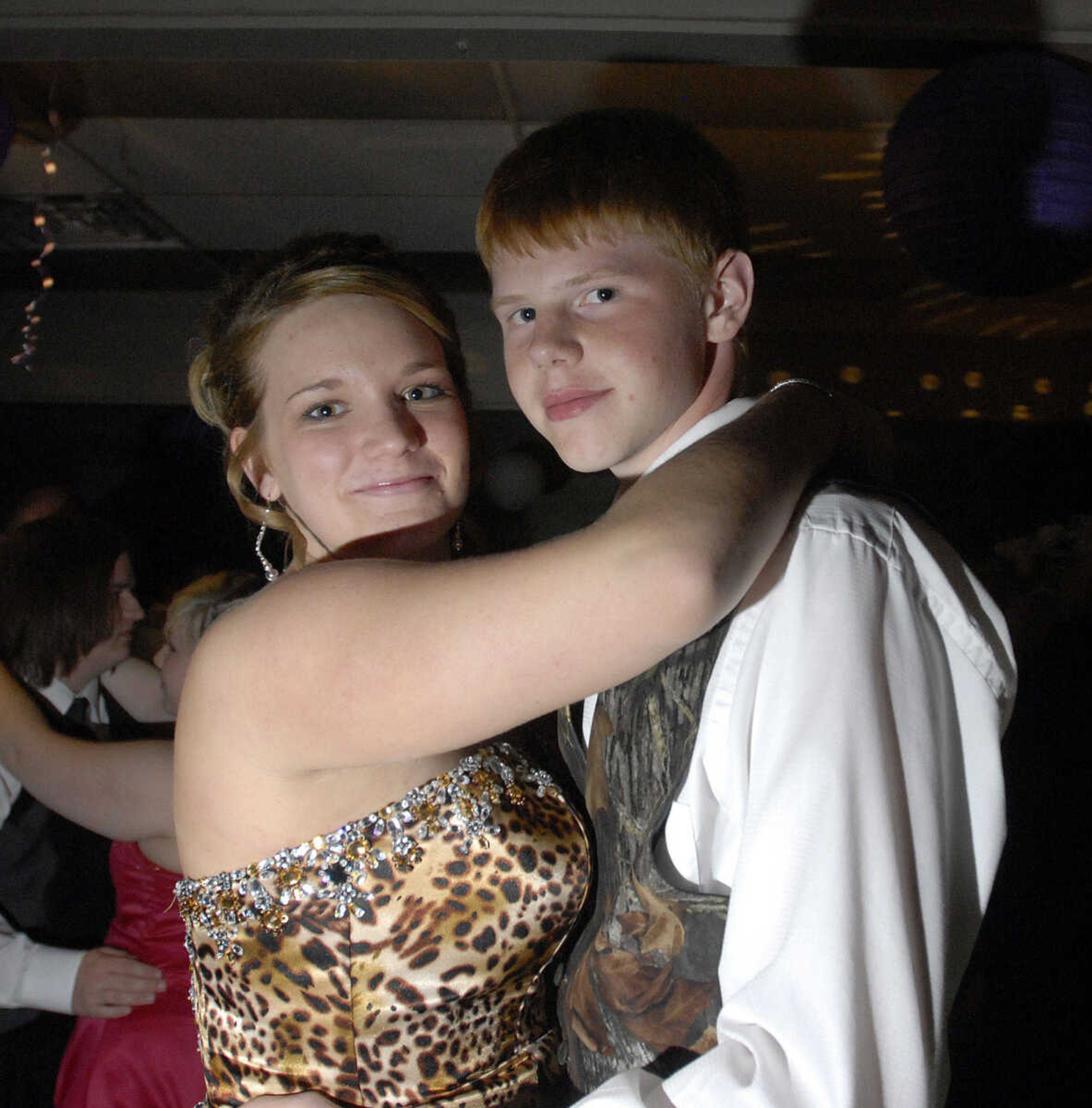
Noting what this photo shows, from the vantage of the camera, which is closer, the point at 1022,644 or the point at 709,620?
the point at 709,620

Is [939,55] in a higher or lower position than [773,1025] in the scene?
higher

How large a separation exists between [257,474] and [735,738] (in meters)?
0.83

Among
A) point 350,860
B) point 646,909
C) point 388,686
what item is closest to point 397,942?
point 350,860

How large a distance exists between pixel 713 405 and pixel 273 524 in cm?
67

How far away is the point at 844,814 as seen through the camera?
2.71 feet

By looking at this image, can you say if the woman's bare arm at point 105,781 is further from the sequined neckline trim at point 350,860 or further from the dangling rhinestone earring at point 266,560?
the sequined neckline trim at point 350,860

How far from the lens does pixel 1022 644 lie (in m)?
2.36

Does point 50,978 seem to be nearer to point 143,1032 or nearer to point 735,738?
point 143,1032

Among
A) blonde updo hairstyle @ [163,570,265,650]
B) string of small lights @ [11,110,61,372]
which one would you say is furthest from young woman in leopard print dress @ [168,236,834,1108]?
string of small lights @ [11,110,61,372]

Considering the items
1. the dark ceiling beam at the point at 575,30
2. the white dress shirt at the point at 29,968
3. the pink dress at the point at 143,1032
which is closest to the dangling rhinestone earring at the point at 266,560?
the pink dress at the point at 143,1032

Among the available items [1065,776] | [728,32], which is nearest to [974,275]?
[728,32]

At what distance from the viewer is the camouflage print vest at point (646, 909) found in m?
0.99

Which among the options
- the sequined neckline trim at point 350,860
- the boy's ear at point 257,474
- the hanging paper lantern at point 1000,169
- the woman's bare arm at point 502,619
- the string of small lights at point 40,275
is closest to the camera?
the woman's bare arm at point 502,619

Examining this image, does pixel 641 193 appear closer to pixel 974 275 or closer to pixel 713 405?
pixel 713 405
